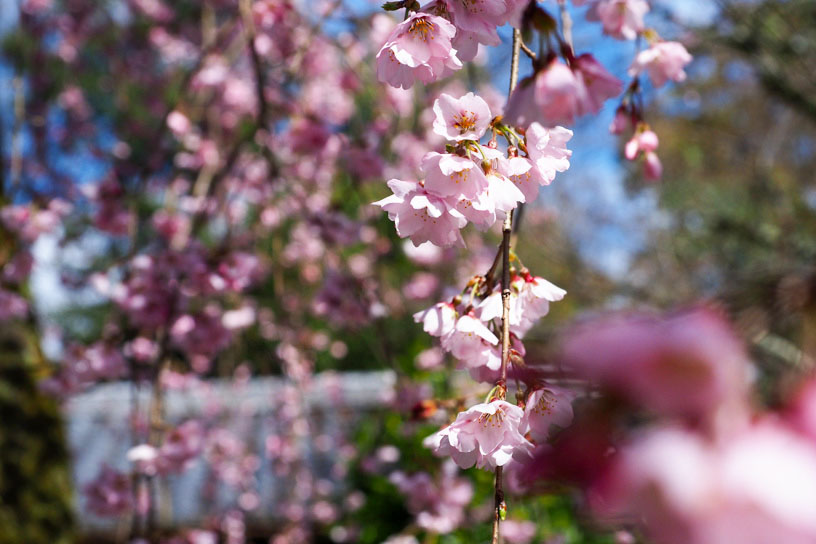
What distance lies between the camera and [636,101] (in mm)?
1163

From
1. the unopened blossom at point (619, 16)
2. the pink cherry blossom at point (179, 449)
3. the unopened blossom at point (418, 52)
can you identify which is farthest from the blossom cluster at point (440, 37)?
the pink cherry blossom at point (179, 449)

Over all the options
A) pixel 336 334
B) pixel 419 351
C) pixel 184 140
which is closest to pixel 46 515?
pixel 184 140

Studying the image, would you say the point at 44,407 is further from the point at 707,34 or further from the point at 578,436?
the point at 707,34

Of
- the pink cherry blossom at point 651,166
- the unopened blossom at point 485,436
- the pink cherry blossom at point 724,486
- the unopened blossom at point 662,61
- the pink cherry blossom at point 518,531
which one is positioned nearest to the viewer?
the pink cherry blossom at point 724,486

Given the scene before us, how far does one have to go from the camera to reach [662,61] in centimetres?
110

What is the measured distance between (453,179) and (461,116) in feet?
0.41

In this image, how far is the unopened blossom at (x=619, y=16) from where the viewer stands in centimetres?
80

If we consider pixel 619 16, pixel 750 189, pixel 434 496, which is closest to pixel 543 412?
pixel 619 16

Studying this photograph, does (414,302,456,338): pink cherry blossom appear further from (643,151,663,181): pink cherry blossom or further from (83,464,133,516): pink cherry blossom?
(83,464,133,516): pink cherry blossom

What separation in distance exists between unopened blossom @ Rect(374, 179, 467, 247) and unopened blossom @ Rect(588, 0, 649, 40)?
31 cm

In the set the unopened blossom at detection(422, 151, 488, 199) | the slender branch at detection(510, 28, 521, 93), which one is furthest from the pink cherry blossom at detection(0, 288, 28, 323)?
the slender branch at detection(510, 28, 521, 93)

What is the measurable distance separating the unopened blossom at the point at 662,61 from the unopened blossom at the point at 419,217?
52 centimetres

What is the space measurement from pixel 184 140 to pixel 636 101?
6.94 ft

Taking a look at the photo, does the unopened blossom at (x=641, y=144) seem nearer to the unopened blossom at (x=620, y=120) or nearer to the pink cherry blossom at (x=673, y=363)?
the unopened blossom at (x=620, y=120)
